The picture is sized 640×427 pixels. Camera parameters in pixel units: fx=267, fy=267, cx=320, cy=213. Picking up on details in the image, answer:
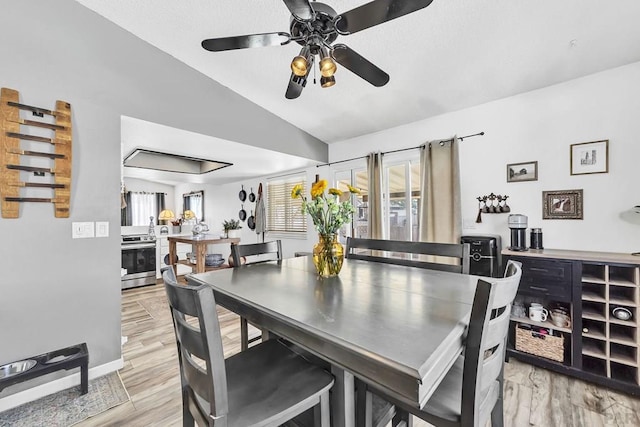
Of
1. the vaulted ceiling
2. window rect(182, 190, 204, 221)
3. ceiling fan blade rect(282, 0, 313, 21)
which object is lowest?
window rect(182, 190, 204, 221)

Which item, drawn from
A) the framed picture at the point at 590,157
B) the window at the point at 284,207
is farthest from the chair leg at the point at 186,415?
the window at the point at 284,207

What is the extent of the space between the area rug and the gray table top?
1186mm

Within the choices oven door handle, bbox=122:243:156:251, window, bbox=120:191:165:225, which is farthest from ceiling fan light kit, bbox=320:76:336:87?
window, bbox=120:191:165:225

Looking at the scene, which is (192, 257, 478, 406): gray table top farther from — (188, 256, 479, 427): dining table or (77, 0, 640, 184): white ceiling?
(77, 0, 640, 184): white ceiling

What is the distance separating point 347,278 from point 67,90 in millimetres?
2545

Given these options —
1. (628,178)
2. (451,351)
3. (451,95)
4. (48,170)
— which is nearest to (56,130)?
(48,170)

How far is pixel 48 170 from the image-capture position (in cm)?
197

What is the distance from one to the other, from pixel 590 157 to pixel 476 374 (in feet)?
8.56

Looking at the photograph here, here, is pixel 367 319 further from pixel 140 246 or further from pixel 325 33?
pixel 140 246

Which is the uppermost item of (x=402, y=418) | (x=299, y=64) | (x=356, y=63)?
(x=356, y=63)

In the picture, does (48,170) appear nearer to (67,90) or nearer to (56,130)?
(56,130)

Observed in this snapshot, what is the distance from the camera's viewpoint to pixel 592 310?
209 cm

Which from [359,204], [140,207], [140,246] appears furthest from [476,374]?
[140,207]

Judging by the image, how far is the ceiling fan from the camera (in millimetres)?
1254
